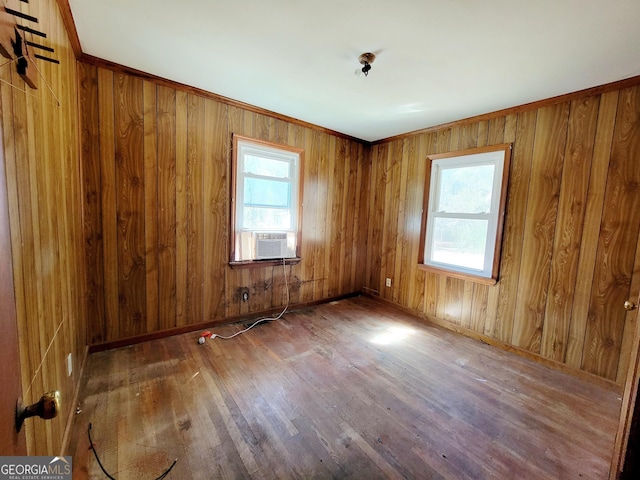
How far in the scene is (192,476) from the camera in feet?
4.23

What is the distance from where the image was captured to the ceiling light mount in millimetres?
1850

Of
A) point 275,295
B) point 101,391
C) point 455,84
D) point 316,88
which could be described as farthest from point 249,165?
point 101,391

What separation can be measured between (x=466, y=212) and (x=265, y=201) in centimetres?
226

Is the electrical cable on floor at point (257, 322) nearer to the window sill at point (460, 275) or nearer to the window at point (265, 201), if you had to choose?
the window at point (265, 201)

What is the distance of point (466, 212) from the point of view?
116 inches

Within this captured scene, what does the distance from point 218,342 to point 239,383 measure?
690 millimetres

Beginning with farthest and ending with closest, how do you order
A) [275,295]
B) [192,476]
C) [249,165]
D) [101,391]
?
[275,295] → [249,165] → [101,391] → [192,476]

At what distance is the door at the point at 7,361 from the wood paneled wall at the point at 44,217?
0.30 metres

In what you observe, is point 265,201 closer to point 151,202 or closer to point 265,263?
point 265,263

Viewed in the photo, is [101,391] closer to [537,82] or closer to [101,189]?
[101,189]

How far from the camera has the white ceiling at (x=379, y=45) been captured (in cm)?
146

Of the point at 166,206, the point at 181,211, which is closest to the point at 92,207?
the point at 166,206

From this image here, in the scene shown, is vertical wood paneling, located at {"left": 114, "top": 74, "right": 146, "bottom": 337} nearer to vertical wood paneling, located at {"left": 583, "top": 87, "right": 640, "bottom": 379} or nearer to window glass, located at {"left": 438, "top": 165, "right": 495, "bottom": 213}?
window glass, located at {"left": 438, "top": 165, "right": 495, "bottom": 213}

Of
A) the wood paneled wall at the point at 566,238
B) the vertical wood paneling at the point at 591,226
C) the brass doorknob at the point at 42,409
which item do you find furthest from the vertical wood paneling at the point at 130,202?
the vertical wood paneling at the point at 591,226
